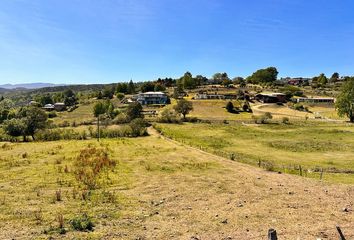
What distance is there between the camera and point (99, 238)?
52.7 ft

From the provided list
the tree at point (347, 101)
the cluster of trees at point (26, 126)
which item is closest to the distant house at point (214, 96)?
the tree at point (347, 101)

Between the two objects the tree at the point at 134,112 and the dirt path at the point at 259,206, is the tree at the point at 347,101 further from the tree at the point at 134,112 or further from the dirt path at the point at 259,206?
the dirt path at the point at 259,206

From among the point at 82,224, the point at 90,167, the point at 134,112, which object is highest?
the point at 134,112

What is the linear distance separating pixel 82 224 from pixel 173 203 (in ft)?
21.9

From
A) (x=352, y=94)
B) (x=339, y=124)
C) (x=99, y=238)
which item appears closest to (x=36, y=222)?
(x=99, y=238)

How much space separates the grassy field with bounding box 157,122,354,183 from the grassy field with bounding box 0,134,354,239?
26.0 ft

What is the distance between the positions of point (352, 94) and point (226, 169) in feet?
234

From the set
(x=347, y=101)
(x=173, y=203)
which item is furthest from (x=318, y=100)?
(x=173, y=203)

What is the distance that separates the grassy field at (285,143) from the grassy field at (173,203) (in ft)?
26.0

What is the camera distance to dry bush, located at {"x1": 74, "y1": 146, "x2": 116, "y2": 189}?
28.8 m

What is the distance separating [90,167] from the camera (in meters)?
35.4

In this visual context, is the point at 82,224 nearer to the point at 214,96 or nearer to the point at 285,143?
the point at 285,143

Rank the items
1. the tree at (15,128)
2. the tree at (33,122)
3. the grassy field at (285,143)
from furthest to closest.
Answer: the tree at (33,122) < the tree at (15,128) < the grassy field at (285,143)

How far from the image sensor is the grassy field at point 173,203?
1736 centimetres
